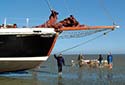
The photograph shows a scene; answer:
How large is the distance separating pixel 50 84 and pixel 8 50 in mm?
5586

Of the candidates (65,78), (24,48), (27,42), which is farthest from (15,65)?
(65,78)

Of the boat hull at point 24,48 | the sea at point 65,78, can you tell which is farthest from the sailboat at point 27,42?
the sea at point 65,78

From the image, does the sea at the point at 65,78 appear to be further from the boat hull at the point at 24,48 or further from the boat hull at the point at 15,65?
the boat hull at the point at 24,48

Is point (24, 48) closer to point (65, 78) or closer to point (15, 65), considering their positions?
point (15, 65)

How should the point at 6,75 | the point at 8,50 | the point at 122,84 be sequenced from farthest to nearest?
the point at 6,75 → the point at 8,50 → the point at 122,84

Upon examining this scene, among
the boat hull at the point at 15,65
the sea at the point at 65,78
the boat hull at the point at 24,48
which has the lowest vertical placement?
the sea at the point at 65,78

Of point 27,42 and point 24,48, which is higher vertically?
point 27,42

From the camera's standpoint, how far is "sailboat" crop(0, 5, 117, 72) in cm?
2298

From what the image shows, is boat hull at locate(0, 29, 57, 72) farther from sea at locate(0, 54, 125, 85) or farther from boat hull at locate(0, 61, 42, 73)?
sea at locate(0, 54, 125, 85)

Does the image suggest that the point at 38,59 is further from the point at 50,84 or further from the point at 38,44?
the point at 50,84

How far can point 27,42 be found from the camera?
2325 cm

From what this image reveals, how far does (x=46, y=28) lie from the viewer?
2367cm

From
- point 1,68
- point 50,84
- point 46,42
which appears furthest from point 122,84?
point 1,68

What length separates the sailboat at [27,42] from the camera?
22984 millimetres
